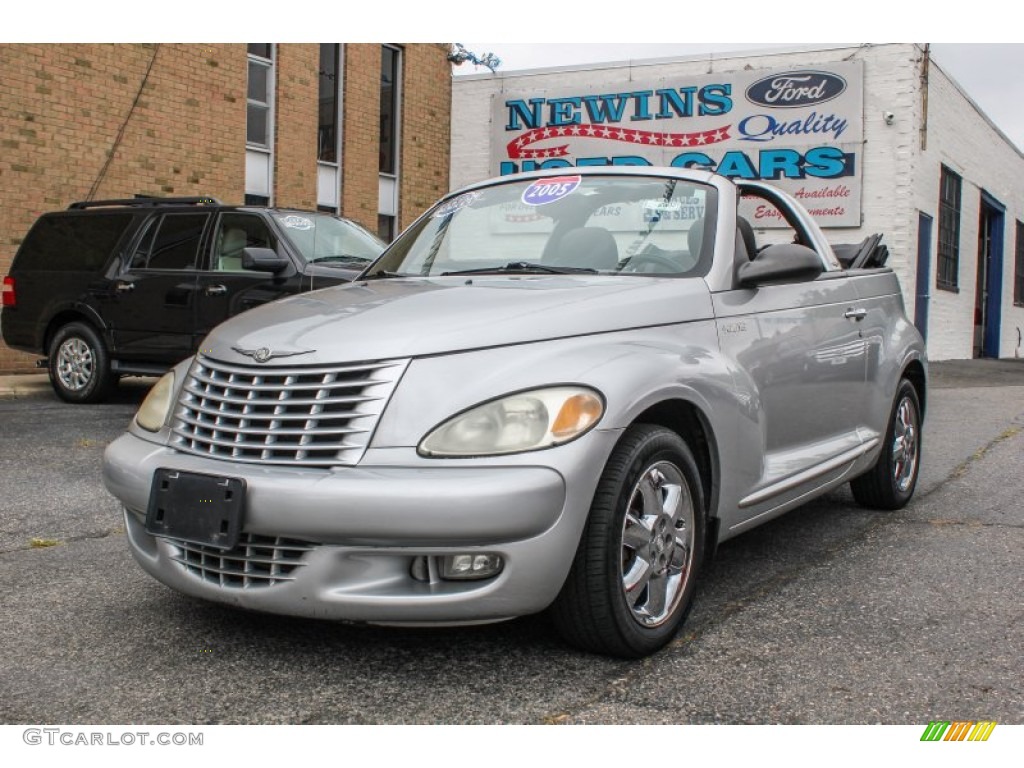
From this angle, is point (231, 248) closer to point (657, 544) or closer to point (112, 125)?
point (112, 125)

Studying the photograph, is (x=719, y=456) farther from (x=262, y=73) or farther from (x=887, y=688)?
(x=262, y=73)

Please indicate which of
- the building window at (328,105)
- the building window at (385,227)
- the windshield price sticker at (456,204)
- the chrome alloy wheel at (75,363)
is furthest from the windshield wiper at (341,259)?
the building window at (385,227)

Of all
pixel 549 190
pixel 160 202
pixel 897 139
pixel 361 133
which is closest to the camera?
pixel 549 190

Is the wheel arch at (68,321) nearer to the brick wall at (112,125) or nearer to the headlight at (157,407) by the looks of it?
the brick wall at (112,125)

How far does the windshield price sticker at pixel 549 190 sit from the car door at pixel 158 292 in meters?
5.60

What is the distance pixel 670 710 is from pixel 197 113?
45.0 feet

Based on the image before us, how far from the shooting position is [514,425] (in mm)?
3100

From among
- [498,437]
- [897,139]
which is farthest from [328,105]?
[498,437]

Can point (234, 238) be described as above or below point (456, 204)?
above

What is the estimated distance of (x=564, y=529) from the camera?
3057mm

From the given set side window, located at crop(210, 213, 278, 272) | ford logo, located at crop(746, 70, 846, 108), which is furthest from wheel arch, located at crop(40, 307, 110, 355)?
ford logo, located at crop(746, 70, 846, 108)

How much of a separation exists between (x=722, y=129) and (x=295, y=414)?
17.6 meters

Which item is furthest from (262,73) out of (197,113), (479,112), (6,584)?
(6,584)
